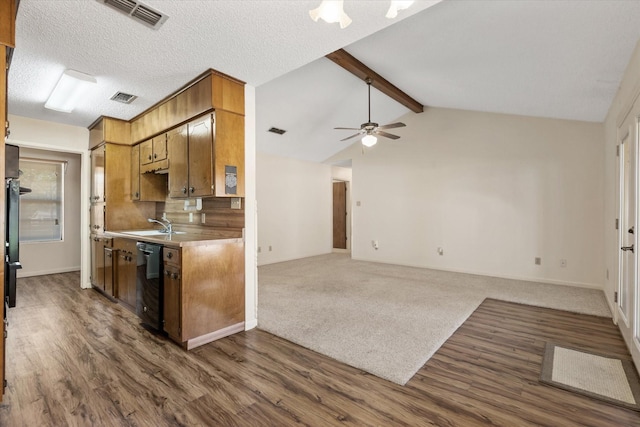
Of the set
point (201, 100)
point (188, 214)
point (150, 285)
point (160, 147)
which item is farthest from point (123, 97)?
point (150, 285)

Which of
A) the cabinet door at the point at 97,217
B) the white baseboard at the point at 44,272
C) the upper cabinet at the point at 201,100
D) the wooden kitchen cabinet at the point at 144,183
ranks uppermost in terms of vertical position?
the upper cabinet at the point at 201,100

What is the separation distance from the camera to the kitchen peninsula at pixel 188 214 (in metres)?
2.69

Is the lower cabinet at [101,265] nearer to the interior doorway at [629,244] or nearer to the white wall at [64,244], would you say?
the white wall at [64,244]

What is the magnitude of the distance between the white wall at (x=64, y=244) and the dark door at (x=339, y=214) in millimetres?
5891

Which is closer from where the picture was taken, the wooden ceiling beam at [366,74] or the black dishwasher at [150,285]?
the black dishwasher at [150,285]

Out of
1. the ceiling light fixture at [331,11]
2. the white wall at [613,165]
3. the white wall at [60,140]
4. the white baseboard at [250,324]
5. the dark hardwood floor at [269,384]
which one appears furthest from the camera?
the white wall at [60,140]

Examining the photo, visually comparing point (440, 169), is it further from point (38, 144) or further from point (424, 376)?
point (38, 144)

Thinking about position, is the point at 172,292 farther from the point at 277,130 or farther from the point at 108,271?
the point at 277,130

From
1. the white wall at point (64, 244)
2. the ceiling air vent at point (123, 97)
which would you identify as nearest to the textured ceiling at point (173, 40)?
the ceiling air vent at point (123, 97)

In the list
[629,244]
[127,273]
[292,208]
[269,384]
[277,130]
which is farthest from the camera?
[292,208]

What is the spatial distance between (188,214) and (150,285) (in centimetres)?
120

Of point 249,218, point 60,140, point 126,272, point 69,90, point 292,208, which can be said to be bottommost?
point 126,272

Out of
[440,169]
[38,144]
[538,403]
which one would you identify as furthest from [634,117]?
[38,144]

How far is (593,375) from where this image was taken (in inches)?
87.0
